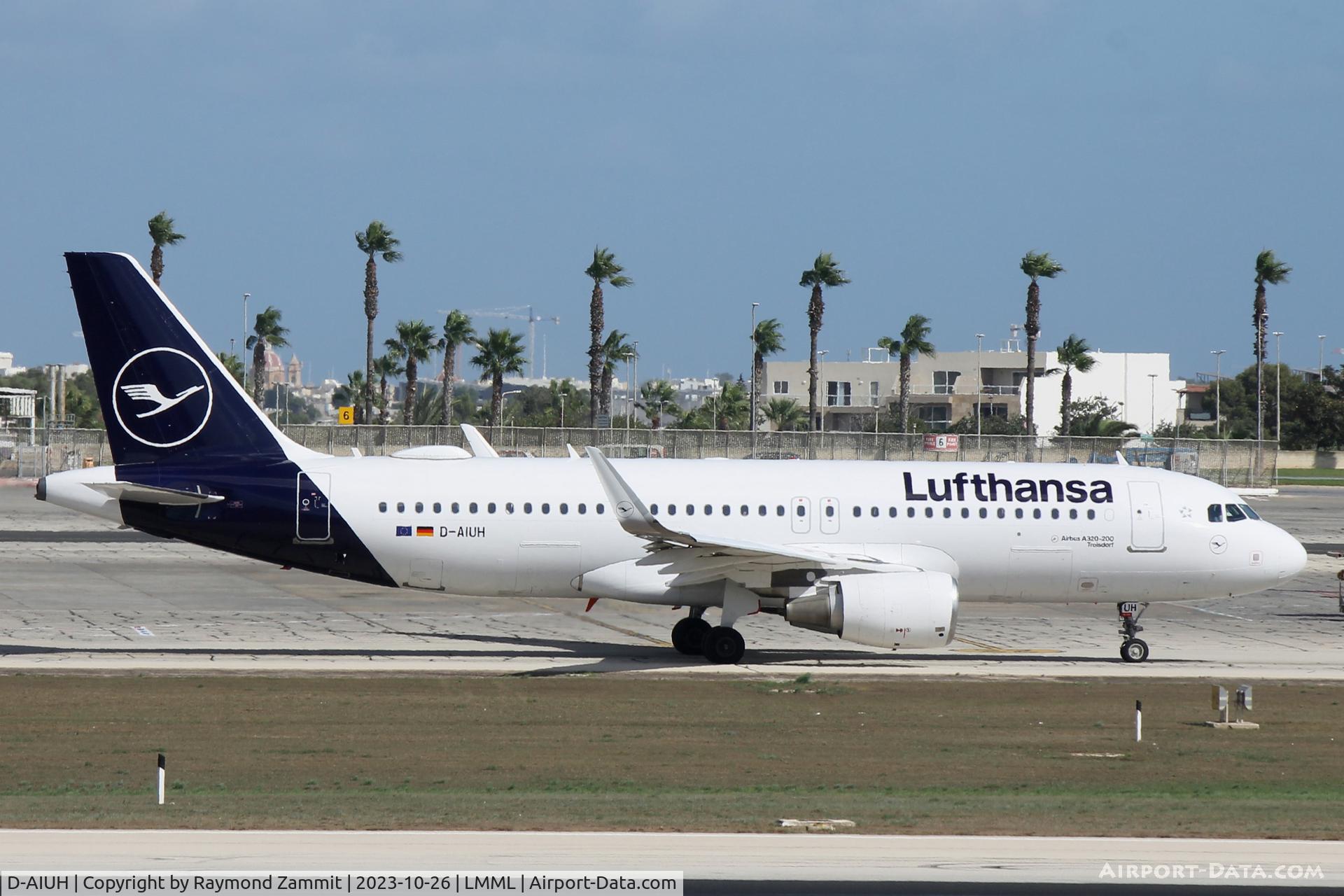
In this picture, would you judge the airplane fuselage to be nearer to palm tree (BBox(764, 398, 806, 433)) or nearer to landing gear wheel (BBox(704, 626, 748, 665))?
landing gear wheel (BBox(704, 626, 748, 665))

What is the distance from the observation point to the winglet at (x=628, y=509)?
2583 centimetres

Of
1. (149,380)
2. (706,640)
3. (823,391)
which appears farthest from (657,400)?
(149,380)

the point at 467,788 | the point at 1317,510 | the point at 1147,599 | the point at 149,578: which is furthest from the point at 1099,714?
the point at 1317,510

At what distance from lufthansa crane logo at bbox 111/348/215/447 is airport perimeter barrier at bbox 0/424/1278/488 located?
41.6 meters

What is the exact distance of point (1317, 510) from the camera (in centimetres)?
7806

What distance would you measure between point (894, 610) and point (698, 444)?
5213 cm

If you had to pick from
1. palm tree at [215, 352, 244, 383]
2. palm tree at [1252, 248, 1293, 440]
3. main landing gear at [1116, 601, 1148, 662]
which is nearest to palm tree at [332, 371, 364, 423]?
palm tree at [215, 352, 244, 383]

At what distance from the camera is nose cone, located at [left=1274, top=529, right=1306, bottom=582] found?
29422 mm

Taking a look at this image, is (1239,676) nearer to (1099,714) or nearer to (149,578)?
(1099,714)

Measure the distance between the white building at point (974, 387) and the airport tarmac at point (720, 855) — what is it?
138569 millimetres

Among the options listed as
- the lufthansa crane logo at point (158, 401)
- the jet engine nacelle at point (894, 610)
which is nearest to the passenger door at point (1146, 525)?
the jet engine nacelle at point (894, 610)

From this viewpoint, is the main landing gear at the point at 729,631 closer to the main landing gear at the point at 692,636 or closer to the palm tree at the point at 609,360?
the main landing gear at the point at 692,636

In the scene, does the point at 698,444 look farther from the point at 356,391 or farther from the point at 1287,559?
the point at 356,391

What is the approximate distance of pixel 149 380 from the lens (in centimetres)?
2759
